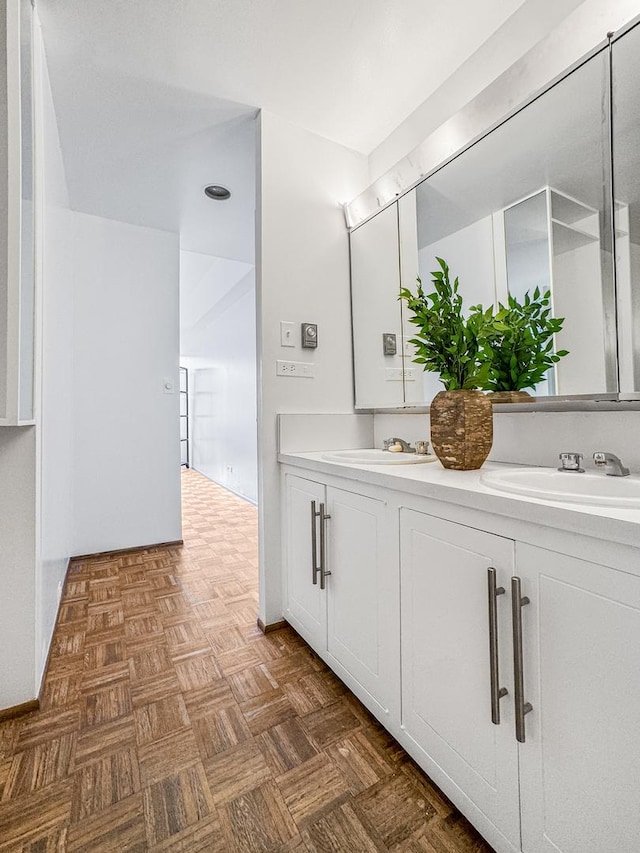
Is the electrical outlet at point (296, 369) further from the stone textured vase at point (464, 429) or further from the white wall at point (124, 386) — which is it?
the white wall at point (124, 386)

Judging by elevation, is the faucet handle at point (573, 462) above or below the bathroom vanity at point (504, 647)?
above

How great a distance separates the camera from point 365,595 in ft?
4.11

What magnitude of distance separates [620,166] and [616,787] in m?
1.40

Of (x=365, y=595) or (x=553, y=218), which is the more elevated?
(x=553, y=218)

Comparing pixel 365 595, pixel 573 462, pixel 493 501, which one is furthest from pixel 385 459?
pixel 493 501

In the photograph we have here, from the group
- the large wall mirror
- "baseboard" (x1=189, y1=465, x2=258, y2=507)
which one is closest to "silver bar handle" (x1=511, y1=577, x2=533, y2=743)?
the large wall mirror

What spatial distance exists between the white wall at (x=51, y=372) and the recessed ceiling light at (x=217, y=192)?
79 centimetres

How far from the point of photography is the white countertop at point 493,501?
24.3 inches

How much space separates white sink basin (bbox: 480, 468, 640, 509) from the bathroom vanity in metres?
0.04

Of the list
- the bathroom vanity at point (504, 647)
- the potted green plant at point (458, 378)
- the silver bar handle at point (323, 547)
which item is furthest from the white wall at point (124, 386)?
the potted green plant at point (458, 378)

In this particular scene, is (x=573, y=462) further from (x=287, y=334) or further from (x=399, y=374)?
(x=287, y=334)

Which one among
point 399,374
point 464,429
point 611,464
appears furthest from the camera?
point 399,374

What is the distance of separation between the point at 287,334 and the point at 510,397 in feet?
3.32

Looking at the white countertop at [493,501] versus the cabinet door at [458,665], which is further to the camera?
the cabinet door at [458,665]
